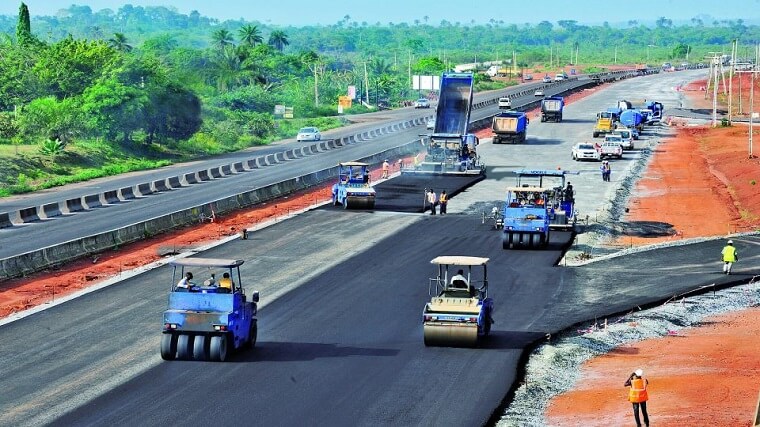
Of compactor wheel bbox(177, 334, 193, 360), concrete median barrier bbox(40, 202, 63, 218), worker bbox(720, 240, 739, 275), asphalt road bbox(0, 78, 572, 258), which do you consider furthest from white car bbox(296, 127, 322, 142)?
compactor wheel bbox(177, 334, 193, 360)

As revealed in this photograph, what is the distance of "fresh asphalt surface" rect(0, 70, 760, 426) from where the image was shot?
1049 inches

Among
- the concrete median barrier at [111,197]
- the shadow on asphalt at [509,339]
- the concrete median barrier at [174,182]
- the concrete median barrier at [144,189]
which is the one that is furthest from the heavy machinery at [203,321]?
the concrete median barrier at [174,182]

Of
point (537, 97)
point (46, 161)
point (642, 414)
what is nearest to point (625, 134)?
point (46, 161)

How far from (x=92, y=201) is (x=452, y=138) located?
25.6m

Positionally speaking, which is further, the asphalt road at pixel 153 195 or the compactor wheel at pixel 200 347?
the asphalt road at pixel 153 195

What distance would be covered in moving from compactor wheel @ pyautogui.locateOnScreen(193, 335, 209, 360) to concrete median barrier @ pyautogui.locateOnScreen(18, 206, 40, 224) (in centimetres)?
3037

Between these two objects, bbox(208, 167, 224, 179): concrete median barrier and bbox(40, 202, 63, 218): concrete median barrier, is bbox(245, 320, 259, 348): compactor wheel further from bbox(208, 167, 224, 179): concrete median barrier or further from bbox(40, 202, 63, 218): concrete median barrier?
bbox(208, 167, 224, 179): concrete median barrier

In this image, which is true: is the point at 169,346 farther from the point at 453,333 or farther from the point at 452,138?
the point at 452,138

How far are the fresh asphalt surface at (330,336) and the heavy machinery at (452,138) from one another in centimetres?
2458

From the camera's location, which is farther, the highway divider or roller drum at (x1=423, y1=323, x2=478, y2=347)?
the highway divider

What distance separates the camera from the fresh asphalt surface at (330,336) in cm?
2666

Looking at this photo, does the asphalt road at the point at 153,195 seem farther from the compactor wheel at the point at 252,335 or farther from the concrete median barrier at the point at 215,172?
the compactor wheel at the point at 252,335

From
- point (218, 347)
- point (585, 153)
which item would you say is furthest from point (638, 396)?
point (585, 153)

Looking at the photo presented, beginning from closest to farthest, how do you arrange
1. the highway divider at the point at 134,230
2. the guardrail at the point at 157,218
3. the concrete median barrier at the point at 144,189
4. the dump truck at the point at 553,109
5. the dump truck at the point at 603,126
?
the highway divider at the point at 134,230 < the guardrail at the point at 157,218 < the concrete median barrier at the point at 144,189 < the dump truck at the point at 603,126 < the dump truck at the point at 553,109
